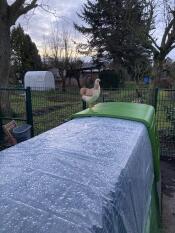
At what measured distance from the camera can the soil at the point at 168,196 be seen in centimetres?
439

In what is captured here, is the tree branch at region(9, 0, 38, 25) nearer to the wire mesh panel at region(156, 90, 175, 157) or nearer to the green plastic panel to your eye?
the wire mesh panel at region(156, 90, 175, 157)

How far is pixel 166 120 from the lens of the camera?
755cm

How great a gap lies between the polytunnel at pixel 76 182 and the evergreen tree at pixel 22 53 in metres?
32.2

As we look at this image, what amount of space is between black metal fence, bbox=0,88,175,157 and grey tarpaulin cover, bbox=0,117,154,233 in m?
4.72

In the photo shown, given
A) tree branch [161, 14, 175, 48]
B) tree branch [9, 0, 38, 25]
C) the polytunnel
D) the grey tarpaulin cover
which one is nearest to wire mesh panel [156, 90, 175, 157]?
tree branch [161, 14, 175, 48]

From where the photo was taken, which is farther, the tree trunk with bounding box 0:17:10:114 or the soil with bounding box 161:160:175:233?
the tree trunk with bounding box 0:17:10:114

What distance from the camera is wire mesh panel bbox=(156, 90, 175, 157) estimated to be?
7148 mm

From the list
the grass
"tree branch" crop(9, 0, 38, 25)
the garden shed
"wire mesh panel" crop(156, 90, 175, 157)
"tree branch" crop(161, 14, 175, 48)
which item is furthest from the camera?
the garden shed

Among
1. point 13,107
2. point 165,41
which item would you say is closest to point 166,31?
point 165,41

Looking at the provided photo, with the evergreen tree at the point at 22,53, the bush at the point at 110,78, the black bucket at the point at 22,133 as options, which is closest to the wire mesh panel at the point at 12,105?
the black bucket at the point at 22,133

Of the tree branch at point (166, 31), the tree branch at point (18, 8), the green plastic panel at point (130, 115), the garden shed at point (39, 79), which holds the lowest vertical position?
the green plastic panel at point (130, 115)

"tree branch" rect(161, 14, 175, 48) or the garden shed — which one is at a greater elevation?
"tree branch" rect(161, 14, 175, 48)

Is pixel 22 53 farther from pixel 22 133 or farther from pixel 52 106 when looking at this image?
pixel 22 133

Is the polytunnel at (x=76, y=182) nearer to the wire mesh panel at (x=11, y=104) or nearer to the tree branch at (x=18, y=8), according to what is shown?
the wire mesh panel at (x=11, y=104)
